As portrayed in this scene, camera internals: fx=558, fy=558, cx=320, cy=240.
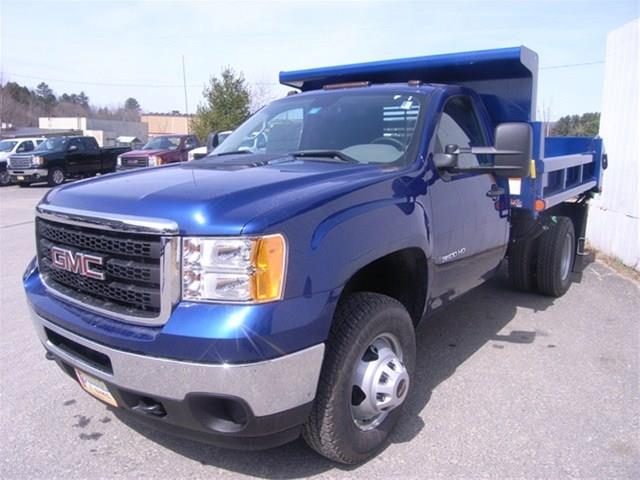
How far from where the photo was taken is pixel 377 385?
2771 mm

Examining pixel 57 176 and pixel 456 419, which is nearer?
pixel 456 419

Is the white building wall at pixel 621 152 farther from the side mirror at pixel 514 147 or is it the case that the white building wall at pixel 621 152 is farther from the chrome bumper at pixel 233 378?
the chrome bumper at pixel 233 378

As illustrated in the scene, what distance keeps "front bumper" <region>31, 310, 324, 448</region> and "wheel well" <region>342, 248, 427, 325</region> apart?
0.89 m

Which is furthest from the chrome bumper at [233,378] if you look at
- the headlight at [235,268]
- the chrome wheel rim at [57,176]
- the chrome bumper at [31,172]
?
the chrome wheel rim at [57,176]

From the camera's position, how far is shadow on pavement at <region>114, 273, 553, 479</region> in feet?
9.41

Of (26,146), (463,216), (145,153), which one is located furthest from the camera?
(26,146)

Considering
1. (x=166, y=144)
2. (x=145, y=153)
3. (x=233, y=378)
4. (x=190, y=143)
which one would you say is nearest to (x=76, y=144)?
(x=166, y=144)

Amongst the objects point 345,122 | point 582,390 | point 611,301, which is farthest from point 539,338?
point 345,122

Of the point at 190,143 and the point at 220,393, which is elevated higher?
the point at 190,143

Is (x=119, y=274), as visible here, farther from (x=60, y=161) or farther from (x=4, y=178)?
(x=4, y=178)

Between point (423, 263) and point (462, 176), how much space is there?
75cm

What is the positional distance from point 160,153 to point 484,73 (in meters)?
14.7

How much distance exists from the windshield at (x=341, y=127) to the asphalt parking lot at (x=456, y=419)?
5.35 feet

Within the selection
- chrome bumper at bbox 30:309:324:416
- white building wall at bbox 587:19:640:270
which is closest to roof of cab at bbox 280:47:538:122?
white building wall at bbox 587:19:640:270
